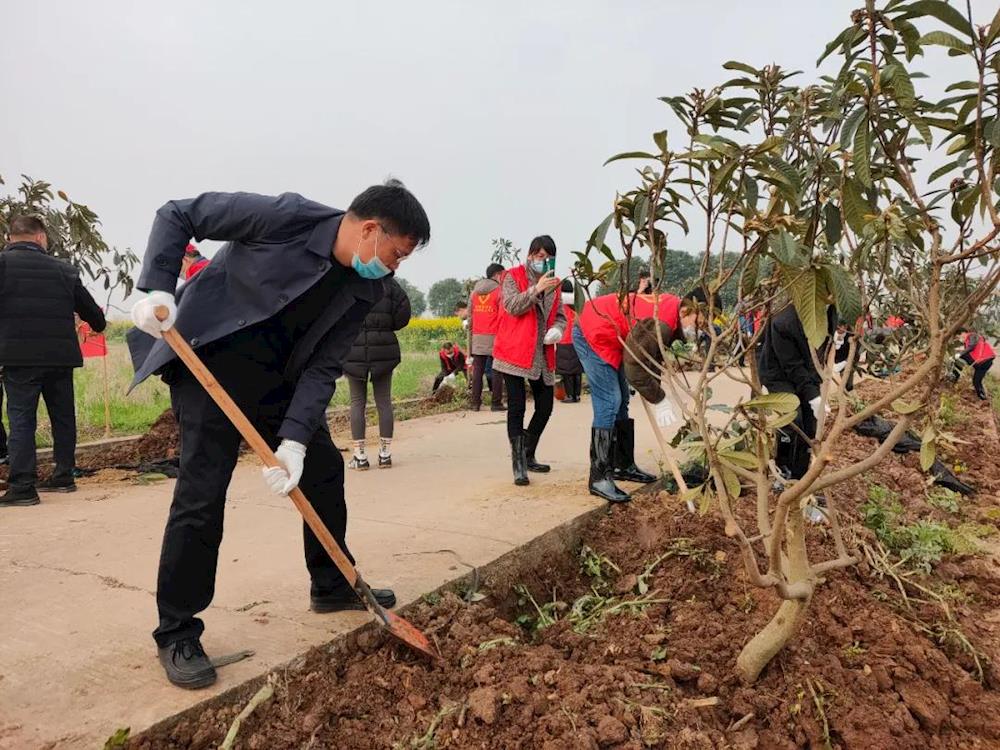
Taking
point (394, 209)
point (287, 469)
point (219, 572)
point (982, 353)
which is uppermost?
point (394, 209)

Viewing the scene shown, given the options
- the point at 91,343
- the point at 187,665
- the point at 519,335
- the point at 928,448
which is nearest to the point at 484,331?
the point at 519,335

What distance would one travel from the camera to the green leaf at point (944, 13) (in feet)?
6.09

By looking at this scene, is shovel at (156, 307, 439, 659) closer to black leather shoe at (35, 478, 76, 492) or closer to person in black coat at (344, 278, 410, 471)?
person in black coat at (344, 278, 410, 471)

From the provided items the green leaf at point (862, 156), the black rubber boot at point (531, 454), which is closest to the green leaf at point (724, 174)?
the green leaf at point (862, 156)

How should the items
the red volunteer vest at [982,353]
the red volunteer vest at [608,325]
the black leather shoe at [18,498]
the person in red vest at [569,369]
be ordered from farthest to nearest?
the red volunteer vest at [982,353]
the person in red vest at [569,369]
the black leather shoe at [18,498]
the red volunteer vest at [608,325]

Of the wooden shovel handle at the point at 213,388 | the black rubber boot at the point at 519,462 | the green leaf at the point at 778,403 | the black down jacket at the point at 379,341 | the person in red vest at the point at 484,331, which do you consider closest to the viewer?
the green leaf at the point at 778,403

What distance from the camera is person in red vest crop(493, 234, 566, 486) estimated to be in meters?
5.02

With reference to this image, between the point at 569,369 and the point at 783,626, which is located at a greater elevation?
the point at 569,369

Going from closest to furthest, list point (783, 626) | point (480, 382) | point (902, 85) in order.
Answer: point (902, 85)
point (783, 626)
point (480, 382)

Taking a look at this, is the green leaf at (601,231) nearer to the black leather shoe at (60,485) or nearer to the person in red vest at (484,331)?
the black leather shoe at (60,485)

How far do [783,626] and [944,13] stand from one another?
1.80m

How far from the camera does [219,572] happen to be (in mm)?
3348

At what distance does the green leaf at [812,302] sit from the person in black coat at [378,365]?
404 cm

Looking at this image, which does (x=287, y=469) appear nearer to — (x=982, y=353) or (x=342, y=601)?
(x=342, y=601)
